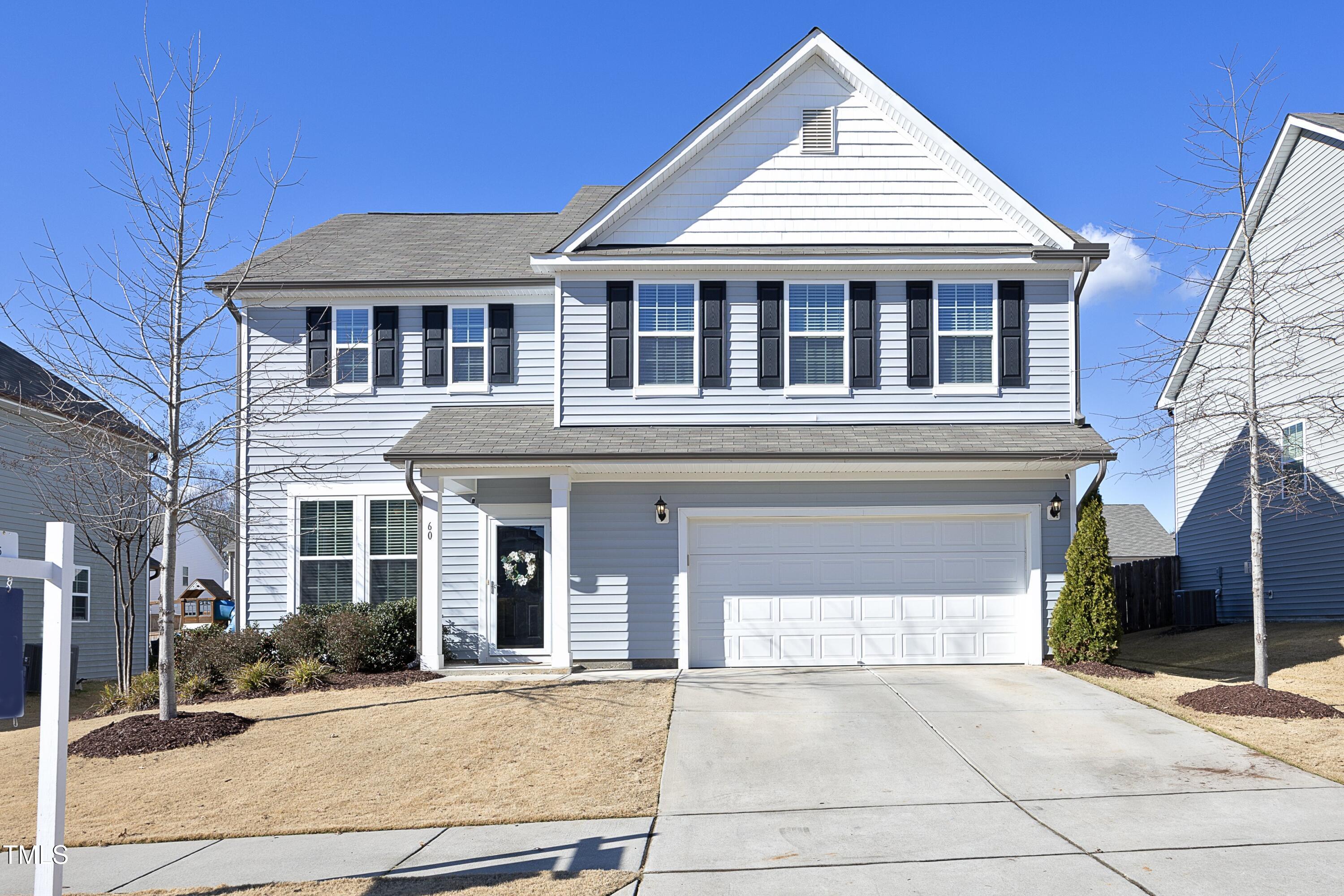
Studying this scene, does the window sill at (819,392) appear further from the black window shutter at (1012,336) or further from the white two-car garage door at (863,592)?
the black window shutter at (1012,336)

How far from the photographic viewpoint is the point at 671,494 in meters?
14.4

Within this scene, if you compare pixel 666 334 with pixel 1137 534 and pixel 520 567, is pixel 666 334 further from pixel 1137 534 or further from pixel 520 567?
pixel 1137 534

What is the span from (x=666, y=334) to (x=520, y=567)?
405cm

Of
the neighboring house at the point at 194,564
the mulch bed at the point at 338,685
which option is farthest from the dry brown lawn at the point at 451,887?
the neighboring house at the point at 194,564

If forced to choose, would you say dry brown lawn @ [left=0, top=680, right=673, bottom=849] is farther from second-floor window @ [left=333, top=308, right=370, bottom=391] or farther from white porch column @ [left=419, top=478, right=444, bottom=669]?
second-floor window @ [left=333, top=308, right=370, bottom=391]

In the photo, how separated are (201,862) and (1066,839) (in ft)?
19.5

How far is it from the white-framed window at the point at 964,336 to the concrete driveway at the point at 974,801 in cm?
462

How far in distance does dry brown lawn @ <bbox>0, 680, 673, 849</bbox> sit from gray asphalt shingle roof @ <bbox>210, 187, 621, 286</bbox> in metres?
6.71

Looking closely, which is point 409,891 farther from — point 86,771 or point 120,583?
point 120,583

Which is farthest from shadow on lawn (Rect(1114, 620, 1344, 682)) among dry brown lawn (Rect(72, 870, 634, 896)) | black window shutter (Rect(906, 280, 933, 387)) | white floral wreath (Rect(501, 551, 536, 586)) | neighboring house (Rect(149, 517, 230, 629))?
neighboring house (Rect(149, 517, 230, 629))

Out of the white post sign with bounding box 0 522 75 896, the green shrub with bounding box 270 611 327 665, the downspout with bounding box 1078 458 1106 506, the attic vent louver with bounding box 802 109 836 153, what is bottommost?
the green shrub with bounding box 270 611 327 665

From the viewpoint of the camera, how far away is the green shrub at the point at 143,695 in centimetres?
1301

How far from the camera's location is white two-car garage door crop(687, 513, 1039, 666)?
1430 cm

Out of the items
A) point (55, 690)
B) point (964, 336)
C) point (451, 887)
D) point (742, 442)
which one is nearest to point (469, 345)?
point (742, 442)
